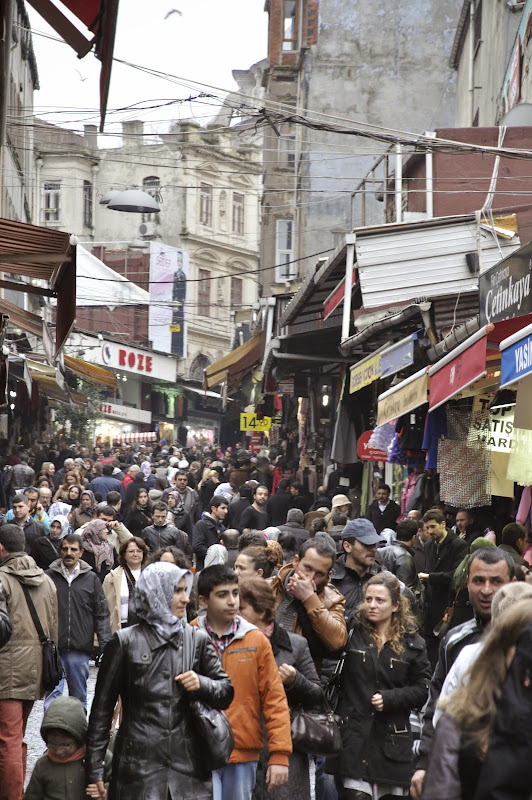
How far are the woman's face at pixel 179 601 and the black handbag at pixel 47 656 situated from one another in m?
2.25

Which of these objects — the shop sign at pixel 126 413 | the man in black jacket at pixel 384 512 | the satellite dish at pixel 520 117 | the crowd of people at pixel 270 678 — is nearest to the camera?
the crowd of people at pixel 270 678

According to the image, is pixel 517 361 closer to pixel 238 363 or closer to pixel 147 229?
pixel 238 363

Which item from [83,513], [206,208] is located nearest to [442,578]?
[83,513]

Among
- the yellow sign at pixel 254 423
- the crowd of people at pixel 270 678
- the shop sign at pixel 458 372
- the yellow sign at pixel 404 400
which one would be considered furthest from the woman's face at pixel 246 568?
the yellow sign at pixel 254 423

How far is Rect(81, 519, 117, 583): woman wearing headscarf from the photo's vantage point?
37.8 ft

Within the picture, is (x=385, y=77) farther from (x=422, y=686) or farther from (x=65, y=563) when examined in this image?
→ (x=422, y=686)

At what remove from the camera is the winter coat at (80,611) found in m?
8.46

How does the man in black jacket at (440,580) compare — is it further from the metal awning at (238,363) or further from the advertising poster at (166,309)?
the advertising poster at (166,309)

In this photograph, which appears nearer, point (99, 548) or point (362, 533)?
point (362, 533)

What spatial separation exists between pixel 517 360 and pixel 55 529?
655 centimetres

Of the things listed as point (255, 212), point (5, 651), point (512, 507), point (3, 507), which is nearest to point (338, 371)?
point (3, 507)

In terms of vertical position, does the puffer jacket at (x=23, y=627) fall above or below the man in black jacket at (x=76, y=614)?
above

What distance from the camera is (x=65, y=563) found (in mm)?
8625

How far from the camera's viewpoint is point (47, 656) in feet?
23.0
